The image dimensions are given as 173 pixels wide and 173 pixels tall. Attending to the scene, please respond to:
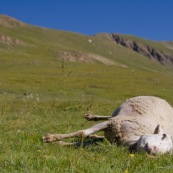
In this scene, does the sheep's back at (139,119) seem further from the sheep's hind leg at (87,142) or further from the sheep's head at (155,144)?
the sheep's head at (155,144)

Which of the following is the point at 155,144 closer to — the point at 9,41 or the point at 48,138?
the point at 48,138

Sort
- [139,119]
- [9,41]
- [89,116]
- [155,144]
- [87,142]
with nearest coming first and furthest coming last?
[155,144] < [139,119] < [87,142] < [89,116] < [9,41]

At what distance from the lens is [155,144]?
9.07 metres

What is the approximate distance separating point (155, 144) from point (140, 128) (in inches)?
73.8

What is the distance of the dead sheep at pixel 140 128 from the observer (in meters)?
9.27

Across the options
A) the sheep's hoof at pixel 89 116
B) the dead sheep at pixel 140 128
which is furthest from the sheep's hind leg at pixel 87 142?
the sheep's hoof at pixel 89 116

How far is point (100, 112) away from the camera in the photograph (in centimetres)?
2527

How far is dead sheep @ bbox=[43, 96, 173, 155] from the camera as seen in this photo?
927 cm

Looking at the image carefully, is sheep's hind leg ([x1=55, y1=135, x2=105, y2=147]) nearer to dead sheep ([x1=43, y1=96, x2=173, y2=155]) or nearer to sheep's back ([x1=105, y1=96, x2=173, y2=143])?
dead sheep ([x1=43, y1=96, x2=173, y2=155])

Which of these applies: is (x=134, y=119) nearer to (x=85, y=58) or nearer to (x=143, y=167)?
(x=143, y=167)

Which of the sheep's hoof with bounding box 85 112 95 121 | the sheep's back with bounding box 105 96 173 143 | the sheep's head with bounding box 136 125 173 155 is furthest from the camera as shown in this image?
the sheep's hoof with bounding box 85 112 95 121

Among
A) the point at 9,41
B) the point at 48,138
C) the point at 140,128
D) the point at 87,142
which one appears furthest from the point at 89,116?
the point at 9,41

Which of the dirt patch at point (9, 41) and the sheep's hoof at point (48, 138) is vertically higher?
the dirt patch at point (9, 41)

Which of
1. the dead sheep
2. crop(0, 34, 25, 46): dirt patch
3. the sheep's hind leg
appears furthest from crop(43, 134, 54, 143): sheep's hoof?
crop(0, 34, 25, 46): dirt patch
